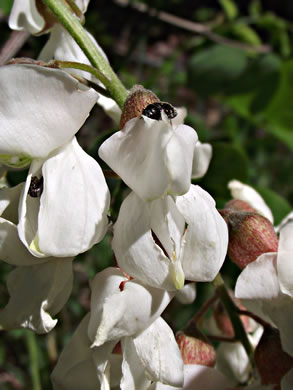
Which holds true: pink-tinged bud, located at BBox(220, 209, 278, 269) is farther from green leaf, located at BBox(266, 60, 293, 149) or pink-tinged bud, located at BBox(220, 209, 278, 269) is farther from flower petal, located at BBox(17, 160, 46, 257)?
green leaf, located at BBox(266, 60, 293, 149)

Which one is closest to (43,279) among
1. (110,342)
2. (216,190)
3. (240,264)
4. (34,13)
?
(110,342)

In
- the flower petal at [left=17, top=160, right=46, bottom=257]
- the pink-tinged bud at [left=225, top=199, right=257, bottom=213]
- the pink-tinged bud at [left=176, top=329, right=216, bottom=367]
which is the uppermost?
the flower petal at [left=17, top=160, right=46, bottom=257]

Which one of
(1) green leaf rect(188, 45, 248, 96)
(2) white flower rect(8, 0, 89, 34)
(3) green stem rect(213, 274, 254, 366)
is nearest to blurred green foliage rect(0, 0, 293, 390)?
(1) green leaf rect(188, 45, 248, 96)

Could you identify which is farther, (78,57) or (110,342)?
(78,57)

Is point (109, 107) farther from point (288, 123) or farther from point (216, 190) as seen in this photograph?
point (288, 123)

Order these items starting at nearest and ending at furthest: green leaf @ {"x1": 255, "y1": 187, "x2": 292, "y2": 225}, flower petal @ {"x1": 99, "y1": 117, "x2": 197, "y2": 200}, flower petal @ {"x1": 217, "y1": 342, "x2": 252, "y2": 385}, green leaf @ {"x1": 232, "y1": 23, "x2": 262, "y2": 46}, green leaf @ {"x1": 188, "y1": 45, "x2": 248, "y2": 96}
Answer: flower petal @ {"x1": 99, "y1": 117, "x2": 197, "y2": 200}, flower petal @ {"x1": 217, "y1": 342, "x2": 252, "y2": 385}, green leaf @ {"x1": 255, "y1": 187, "x2": 292, "y2": 225}, green leaf @ {"x1": 188, "y1": 45, "x2": 248, "y2": 96}, green leaf @ {"x1": 232, "y1": 23, "x2": 262, "y2": 46}

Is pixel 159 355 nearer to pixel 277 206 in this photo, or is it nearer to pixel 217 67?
pixel 277 206

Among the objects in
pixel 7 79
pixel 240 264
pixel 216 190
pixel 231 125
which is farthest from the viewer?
pixel 231 125

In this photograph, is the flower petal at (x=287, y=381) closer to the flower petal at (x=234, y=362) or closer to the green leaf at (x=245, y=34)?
the flower petal at (x=234, y=362)
